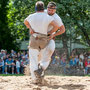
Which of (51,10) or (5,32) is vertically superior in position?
(5,32)

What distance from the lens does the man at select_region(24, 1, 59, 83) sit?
6250 millimetres

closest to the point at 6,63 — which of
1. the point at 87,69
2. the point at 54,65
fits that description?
the point at 54,65

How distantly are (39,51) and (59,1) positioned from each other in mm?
12670

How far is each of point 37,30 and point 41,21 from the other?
0.25 meters

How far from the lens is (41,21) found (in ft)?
20.5

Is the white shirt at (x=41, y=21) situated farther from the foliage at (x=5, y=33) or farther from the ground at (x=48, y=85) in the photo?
the foliage at (x=5, y=33)

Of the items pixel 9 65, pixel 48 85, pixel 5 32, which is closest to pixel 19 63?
pixel 9 65

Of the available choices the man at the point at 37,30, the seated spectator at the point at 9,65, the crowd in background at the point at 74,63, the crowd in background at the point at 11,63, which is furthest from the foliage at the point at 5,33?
the man at the point at 37,30

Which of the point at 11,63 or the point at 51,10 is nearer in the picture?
the point at 51,10

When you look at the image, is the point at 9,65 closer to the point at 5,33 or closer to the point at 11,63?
the point at 11,63

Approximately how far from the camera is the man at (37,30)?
246 inches

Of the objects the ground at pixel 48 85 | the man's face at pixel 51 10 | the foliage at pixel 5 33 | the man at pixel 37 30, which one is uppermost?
the foliage at pixel 5 33

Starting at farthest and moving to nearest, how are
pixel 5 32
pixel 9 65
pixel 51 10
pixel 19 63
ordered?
pixel 5 32 < pixel 19 63 < pixel 9 65 < pixel 51 10

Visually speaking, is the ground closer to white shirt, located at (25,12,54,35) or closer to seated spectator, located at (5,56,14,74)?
white shirt, located at (25,12,54,35)
